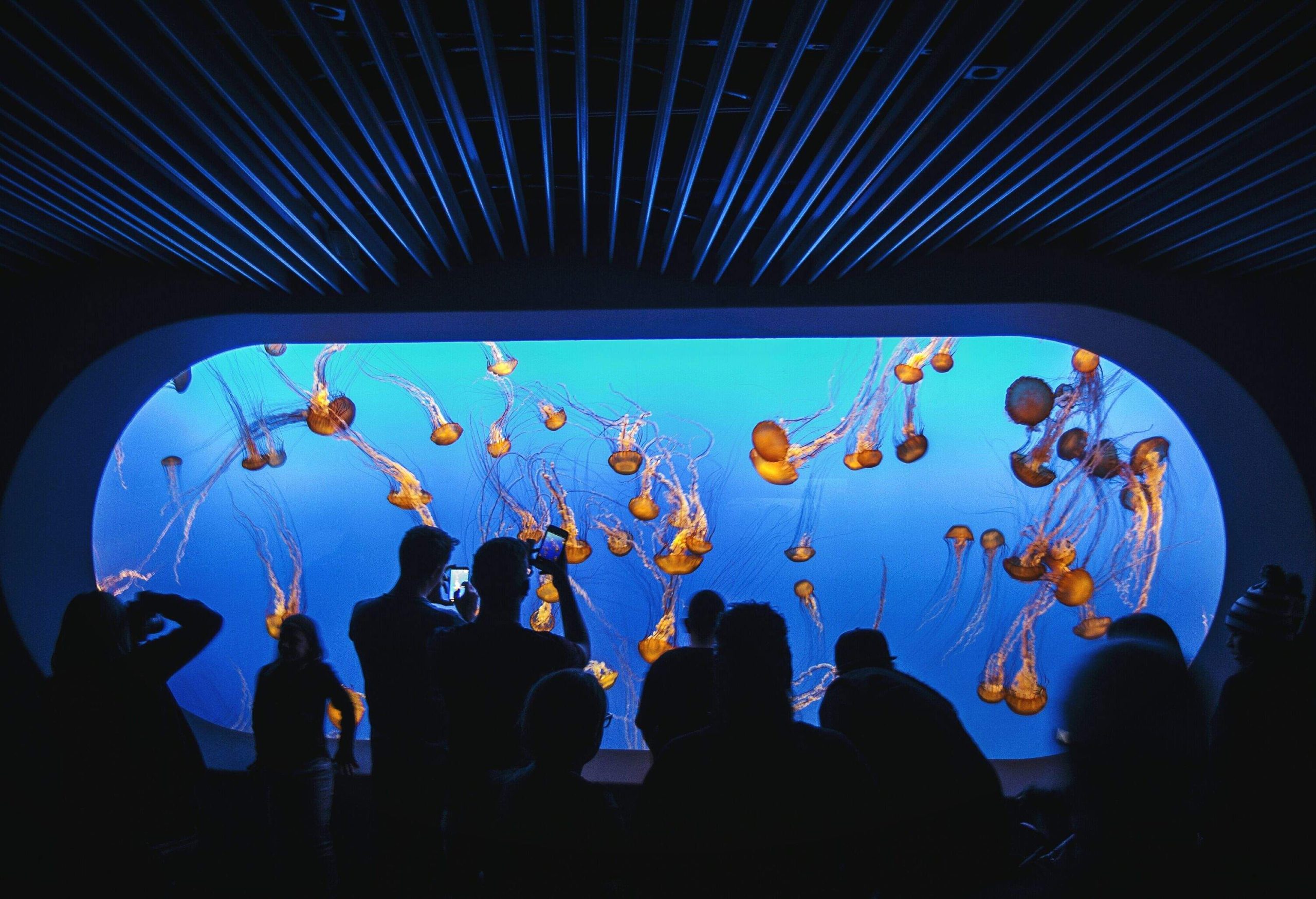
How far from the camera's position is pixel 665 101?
6.48ft

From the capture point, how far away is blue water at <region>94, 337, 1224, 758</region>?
22.7 ft

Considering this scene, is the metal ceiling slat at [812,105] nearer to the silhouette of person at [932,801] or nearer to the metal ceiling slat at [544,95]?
the metal ceiling slat at [544,95]

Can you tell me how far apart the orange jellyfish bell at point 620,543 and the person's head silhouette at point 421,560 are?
3.56m

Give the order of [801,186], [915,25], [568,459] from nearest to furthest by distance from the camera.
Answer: [915,25], [801,186], [568,459]

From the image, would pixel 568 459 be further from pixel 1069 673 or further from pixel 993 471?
pixel 1069 673

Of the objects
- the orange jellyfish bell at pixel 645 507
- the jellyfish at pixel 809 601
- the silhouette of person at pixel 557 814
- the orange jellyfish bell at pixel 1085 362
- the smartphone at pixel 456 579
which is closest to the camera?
the silhouette of person at pixel 557 814

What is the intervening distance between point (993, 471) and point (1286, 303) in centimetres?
436

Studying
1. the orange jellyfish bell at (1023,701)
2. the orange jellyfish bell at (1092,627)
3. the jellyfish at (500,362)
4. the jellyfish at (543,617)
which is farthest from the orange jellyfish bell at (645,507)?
the orange jellyfish bell at (1092,627)

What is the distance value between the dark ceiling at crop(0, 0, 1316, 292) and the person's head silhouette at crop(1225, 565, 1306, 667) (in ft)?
4.57

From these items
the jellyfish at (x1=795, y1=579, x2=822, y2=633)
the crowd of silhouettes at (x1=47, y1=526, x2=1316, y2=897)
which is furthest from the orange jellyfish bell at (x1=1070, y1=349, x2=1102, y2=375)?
the crowd of silhouettes at (x1=47, y1=526, x2=1316, y2=897)

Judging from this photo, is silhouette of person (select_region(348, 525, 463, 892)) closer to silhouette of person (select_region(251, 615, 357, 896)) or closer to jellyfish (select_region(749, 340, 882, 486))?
silhouette of person (select_region(251, 615, 357, 896))

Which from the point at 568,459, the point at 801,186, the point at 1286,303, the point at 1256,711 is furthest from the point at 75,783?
the point at 568,459

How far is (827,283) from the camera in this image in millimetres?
3281

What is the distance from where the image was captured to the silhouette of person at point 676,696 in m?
2.07
